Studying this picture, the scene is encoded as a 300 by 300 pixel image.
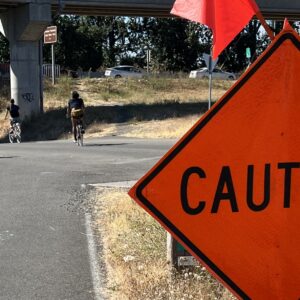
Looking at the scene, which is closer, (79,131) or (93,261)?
(93,261)

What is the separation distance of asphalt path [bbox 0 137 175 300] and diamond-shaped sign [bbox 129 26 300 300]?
201cm

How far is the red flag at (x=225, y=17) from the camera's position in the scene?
11.0ft

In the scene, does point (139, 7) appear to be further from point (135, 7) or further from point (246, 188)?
point (246, 188)

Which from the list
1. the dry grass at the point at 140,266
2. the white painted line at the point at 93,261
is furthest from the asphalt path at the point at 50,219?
the dry grass at the point at 140,266

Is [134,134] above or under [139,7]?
under

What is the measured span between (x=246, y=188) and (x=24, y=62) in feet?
93.2

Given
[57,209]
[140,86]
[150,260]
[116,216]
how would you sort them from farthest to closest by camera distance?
[140,86] → [57,209] → [116,216] → [150,260]

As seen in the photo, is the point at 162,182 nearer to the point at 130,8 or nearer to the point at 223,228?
the point at 223,228

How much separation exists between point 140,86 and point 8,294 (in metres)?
34.2

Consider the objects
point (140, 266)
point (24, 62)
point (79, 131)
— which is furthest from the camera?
point (24, 62)

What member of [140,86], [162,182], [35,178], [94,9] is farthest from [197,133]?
[140,86]

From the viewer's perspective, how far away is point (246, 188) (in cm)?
303

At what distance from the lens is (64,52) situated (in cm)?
6700

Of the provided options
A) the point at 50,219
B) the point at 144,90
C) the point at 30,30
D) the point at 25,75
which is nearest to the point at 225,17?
the point at 50,219
